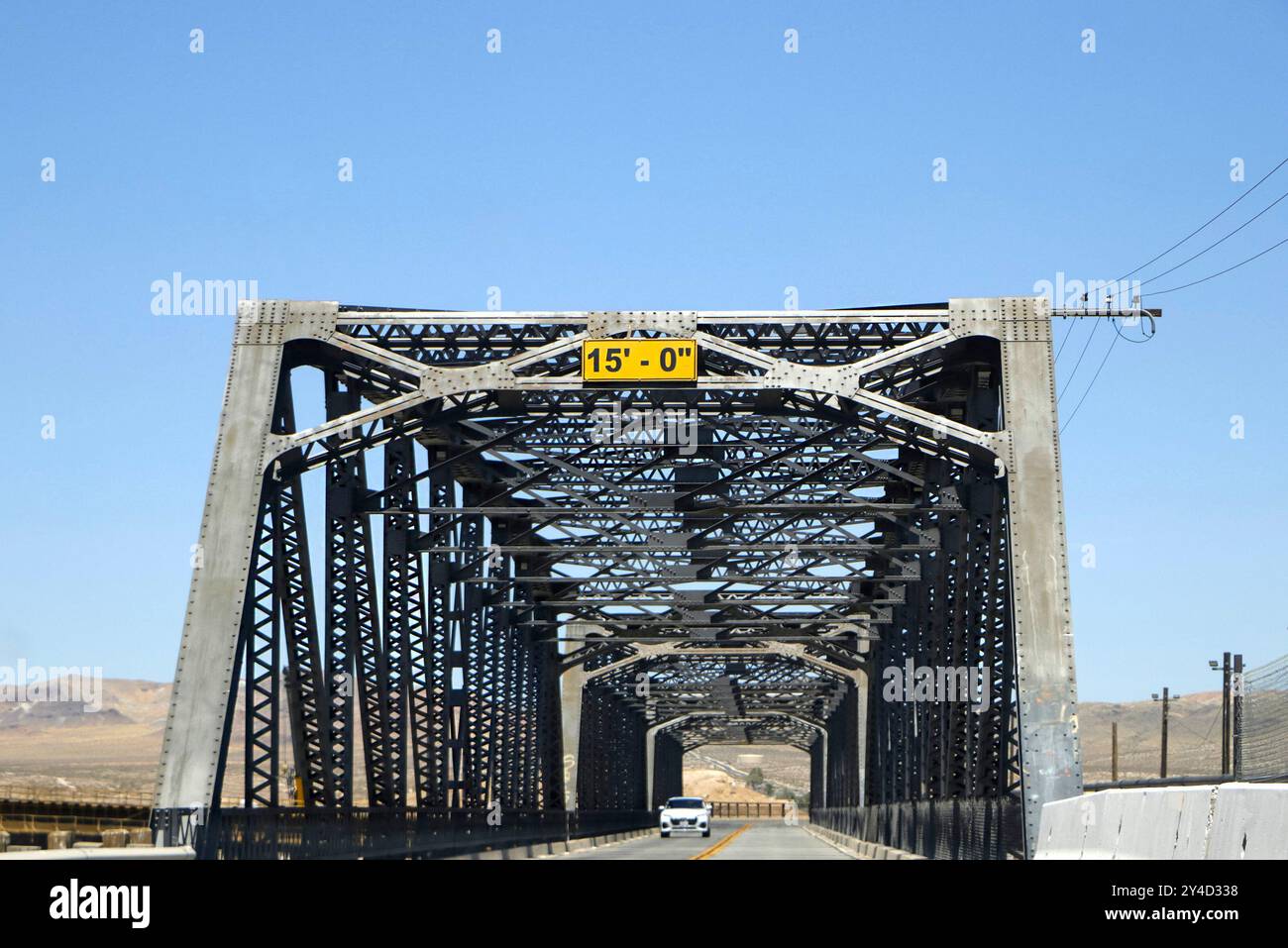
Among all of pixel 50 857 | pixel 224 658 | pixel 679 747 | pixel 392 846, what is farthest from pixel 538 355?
pixel 679 747

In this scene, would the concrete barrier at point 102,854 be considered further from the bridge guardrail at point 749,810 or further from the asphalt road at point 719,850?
the bridge guardrail at point 749,810

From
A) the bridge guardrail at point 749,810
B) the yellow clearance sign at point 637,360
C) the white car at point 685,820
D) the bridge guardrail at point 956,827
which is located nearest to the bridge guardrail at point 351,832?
the yellow clearance sign at point 637,360

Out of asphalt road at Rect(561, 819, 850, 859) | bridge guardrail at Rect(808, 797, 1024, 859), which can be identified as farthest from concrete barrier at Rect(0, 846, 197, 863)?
asphalt road at Rect(561, 819, 850, 859)

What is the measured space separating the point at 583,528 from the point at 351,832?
13.6 meters

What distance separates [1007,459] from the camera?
2461 centimetres

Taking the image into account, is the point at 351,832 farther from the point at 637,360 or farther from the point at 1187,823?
the point at 1187,823

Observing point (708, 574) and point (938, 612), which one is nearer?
point (938, 612)

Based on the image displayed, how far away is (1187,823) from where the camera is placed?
10.8 m

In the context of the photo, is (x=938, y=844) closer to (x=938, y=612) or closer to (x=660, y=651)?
(x=938, y=612)

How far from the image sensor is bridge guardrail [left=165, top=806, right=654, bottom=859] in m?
21.0

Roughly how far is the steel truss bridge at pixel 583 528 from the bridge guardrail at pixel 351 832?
0.22 ft

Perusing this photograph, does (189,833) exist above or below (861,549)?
below

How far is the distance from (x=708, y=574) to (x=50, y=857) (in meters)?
29.3

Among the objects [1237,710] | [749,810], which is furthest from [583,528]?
[749,810]
